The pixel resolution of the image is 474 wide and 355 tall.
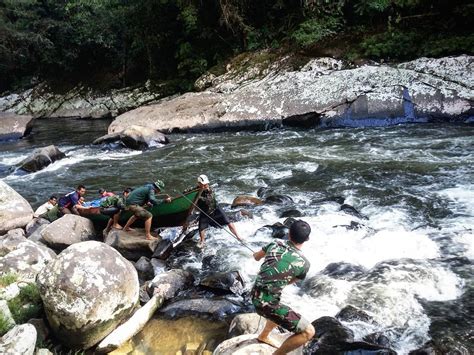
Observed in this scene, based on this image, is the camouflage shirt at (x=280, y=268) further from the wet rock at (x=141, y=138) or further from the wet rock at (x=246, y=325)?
the wet rock at (x=141, y=138)

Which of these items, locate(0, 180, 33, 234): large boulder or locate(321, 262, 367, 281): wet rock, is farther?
locate(0, 180, 33, 234): large boulder

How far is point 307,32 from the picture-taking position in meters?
18.0

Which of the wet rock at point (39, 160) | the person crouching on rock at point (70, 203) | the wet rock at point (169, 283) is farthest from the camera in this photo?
the wet rock at point (39, 160)

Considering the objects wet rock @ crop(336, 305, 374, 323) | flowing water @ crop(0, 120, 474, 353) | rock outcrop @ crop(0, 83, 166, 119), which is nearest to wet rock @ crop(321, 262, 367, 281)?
→ flowing water @ crop(0, 120, 474, 353)

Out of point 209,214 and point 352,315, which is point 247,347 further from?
point 209,214

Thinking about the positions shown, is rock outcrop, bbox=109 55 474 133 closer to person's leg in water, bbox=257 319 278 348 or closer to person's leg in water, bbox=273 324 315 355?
person's leg in water, bbox=257 319 278 348

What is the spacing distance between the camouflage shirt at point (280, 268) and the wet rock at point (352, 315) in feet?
5.23

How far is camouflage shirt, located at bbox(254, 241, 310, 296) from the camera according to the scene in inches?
162

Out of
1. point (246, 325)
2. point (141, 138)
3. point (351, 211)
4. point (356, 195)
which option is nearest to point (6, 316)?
point (246, 325)

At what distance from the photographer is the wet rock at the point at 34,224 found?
8875 millimetres

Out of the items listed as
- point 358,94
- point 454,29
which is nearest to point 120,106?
point 358,94

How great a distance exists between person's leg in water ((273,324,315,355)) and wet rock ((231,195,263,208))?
5.17 m

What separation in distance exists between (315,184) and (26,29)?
21.7 metres

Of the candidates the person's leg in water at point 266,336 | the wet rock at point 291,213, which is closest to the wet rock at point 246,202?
the wet rock at point 291,213
